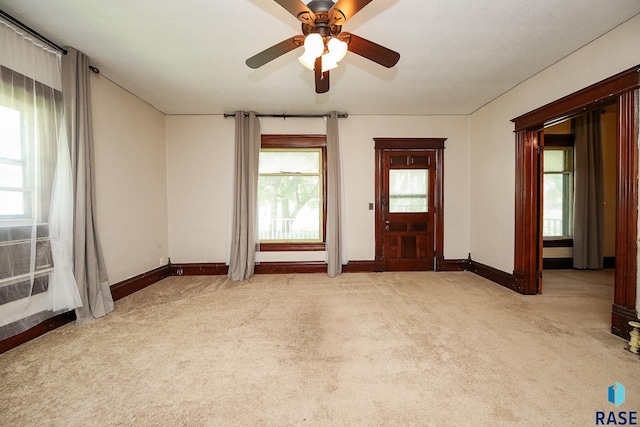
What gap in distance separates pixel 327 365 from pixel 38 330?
105 inches

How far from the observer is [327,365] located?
1.90 m

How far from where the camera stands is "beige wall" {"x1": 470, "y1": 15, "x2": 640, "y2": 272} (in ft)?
7.64

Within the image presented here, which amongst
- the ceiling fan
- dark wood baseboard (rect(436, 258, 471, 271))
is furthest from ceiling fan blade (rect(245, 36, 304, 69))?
dark wood baseboard (rect(436, 258, 471, 271))

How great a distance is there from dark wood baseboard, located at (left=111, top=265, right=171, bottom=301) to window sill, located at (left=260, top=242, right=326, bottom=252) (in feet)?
5.33

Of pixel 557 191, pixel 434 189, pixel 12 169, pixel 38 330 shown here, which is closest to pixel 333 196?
pixel 434 189

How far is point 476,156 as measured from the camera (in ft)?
14.5

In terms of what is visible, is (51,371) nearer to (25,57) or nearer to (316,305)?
(316,305)

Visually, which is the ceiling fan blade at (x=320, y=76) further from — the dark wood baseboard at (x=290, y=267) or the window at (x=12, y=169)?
the dark wood baseboard at (x=290, y=267)

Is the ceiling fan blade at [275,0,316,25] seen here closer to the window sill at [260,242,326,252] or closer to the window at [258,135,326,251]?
the window at [258,135,326,251]

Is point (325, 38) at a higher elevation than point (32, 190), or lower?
higher

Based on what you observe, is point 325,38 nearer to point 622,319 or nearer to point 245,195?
point 245,195

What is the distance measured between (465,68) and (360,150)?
1921mm

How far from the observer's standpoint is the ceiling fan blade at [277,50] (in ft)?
6.17

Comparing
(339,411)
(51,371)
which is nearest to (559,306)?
(339,411)
